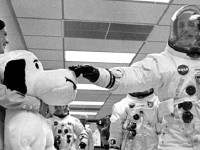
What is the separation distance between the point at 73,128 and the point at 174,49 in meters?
Answer: 3.09

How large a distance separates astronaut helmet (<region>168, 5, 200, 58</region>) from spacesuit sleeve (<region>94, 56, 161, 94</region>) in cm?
20

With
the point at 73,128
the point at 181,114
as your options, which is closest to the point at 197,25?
the point at 181,114

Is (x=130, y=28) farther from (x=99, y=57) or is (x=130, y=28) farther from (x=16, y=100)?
(x=16, y=100)

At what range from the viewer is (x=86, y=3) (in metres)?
4.05

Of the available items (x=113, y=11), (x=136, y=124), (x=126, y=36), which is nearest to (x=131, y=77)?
(x=136, y=124)

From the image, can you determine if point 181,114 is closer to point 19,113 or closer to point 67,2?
point 19,113

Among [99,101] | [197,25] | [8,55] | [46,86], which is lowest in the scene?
[46,86]

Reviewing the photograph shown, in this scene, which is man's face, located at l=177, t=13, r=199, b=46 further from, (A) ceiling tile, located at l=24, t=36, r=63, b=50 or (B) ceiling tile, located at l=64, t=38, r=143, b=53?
(A) ceiling tile, located at l=24, t=36, r=63, b=50

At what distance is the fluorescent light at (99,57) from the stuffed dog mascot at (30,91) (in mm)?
3662

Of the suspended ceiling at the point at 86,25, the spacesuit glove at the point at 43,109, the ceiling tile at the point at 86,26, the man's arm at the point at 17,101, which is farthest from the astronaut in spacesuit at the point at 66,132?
the man's arm at the point at 17,101

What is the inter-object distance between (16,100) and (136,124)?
92.9 inches

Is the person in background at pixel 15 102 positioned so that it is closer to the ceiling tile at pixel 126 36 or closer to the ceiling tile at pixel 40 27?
the ceiling tile at pixel 40 27

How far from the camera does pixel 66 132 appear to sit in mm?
4992

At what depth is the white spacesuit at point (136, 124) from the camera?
4004mm
